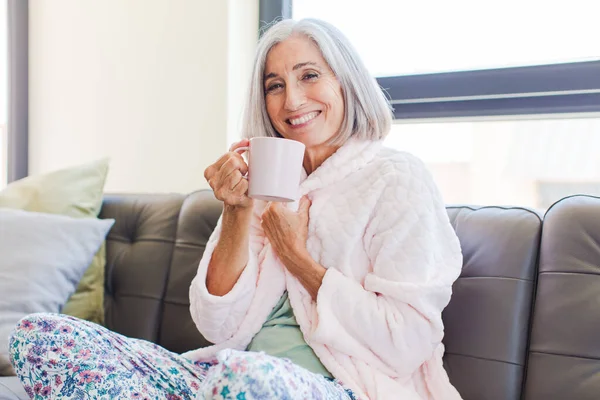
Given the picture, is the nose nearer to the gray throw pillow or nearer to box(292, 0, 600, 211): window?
box(292, 0, 600, 211): window

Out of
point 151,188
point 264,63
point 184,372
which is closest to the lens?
point 184,372

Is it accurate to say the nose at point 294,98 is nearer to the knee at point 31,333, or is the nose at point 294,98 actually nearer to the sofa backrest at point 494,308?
the sofa backrest at point 494,308

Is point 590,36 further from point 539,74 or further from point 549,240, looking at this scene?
point 549,240

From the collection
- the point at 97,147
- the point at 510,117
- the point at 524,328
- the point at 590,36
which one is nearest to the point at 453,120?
the point at 510,117

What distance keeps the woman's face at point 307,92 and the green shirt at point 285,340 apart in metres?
0.35

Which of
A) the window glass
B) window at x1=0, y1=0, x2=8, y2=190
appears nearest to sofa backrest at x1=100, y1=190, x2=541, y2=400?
the window glass

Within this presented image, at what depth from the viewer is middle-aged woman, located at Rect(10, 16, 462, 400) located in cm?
100

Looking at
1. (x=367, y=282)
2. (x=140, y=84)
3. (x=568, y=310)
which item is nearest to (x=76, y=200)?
(x=140, y=84)

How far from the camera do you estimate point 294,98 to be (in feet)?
4.07

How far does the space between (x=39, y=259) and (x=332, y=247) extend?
2.86 feet

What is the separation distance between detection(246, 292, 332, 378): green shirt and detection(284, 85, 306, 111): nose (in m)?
0.39

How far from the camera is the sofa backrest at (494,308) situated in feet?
3.83

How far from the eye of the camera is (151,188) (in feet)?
7.12

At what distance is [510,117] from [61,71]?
70.5 inches
